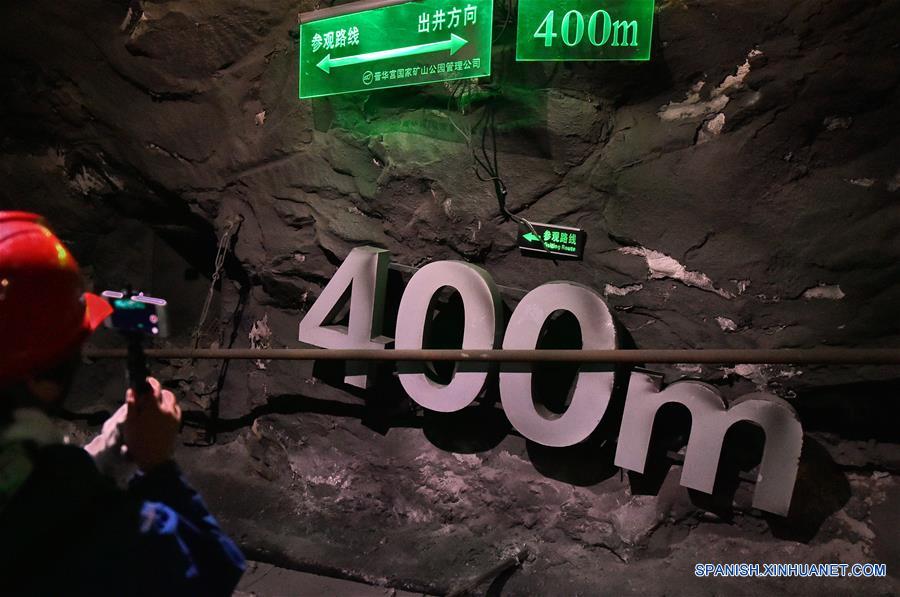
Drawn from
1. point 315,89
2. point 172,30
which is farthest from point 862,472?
point 172,30

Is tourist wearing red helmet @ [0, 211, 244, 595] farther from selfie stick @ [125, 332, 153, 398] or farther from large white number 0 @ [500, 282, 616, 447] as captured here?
large white number 0 @ [500, 282, 616, 447]

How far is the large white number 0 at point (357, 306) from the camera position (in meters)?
2.76

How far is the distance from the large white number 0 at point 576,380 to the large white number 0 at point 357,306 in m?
0.59

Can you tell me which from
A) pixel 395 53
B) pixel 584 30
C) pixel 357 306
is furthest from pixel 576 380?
pixel 395 53

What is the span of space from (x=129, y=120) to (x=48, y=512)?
2.99 meters

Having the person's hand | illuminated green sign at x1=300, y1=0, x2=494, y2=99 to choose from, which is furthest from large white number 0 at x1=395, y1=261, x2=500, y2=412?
the person's hand

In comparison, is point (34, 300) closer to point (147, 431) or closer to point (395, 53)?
point (147, 431)

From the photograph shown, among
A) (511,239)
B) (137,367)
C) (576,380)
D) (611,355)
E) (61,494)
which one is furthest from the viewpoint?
(511,239)

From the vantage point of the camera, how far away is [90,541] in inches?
37.3

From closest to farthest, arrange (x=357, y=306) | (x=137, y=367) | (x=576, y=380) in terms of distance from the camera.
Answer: (x=137, y=367) → (x=576, y=380) → (x=357, y=306)

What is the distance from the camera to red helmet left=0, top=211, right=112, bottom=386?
3.24 ft

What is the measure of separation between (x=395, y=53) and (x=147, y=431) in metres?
1.97

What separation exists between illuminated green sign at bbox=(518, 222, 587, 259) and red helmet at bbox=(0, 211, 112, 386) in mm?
1754

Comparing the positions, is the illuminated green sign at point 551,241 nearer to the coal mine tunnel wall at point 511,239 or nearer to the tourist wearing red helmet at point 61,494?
the coal mine tunnel wall at point 511,239
